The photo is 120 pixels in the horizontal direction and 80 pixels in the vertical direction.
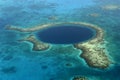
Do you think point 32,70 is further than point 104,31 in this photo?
No

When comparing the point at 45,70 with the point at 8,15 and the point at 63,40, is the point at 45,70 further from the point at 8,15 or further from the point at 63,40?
the point at 8,15

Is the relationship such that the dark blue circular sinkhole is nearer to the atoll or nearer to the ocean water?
the atoll

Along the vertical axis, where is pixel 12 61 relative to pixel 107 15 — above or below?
below

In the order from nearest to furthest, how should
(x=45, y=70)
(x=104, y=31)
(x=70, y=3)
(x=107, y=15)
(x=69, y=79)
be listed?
1. (x=69, y=79)
2. (x=45, y=70)
3. (x=104, y=31)
4. (x=107, y=15)
5. (x=70, y=3)

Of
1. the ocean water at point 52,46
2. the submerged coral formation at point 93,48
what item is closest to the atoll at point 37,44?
the submerged coral formation at point 93,48

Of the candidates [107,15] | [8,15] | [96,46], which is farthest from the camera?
[8,15]

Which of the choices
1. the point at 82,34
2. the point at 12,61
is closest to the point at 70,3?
the point at 82,34

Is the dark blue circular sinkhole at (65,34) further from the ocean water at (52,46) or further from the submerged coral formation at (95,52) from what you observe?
the ocean water at (52,46)

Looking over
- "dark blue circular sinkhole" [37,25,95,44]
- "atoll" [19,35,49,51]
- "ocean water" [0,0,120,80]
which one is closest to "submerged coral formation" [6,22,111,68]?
"atoll" [19,35,49,51]
